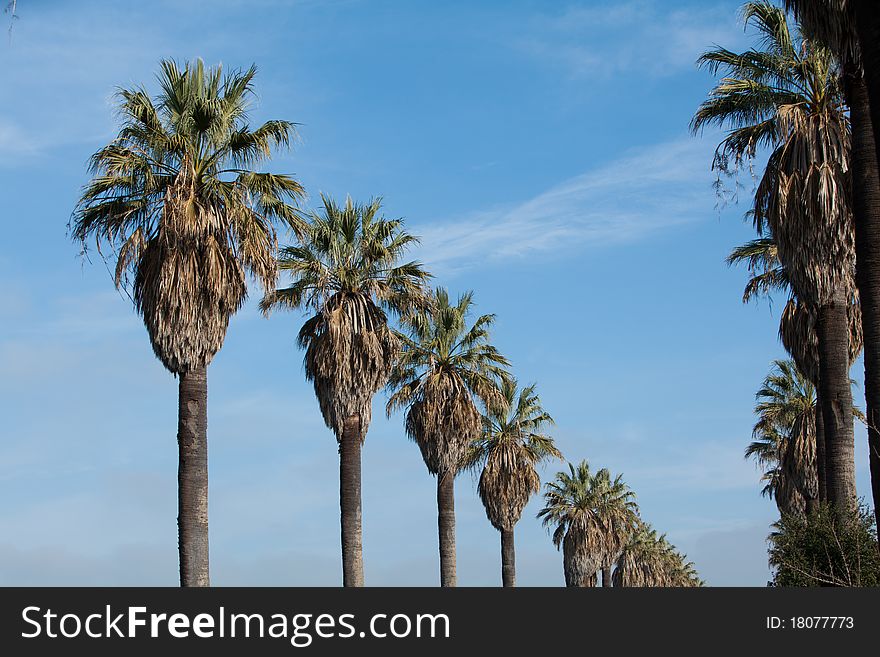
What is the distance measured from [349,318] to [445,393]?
8388 mm

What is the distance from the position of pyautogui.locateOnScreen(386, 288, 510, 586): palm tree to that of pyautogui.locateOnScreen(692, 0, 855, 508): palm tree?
16324 millimetres

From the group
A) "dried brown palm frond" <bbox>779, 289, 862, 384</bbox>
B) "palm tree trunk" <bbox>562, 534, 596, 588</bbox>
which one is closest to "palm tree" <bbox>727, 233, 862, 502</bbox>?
"dried brown palm frond" <bbox>779, 289, 862, 384</bbox>

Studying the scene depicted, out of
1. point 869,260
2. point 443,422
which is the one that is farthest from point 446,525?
point 869,260

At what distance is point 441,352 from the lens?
132ft

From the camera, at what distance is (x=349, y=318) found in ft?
105

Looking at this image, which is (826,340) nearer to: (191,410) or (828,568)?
(828,568)

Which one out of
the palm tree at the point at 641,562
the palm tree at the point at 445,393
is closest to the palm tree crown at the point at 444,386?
the palm tree at the point at 445,393

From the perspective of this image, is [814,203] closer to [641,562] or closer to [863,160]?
[863,160]

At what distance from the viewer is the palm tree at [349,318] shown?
103 ft
